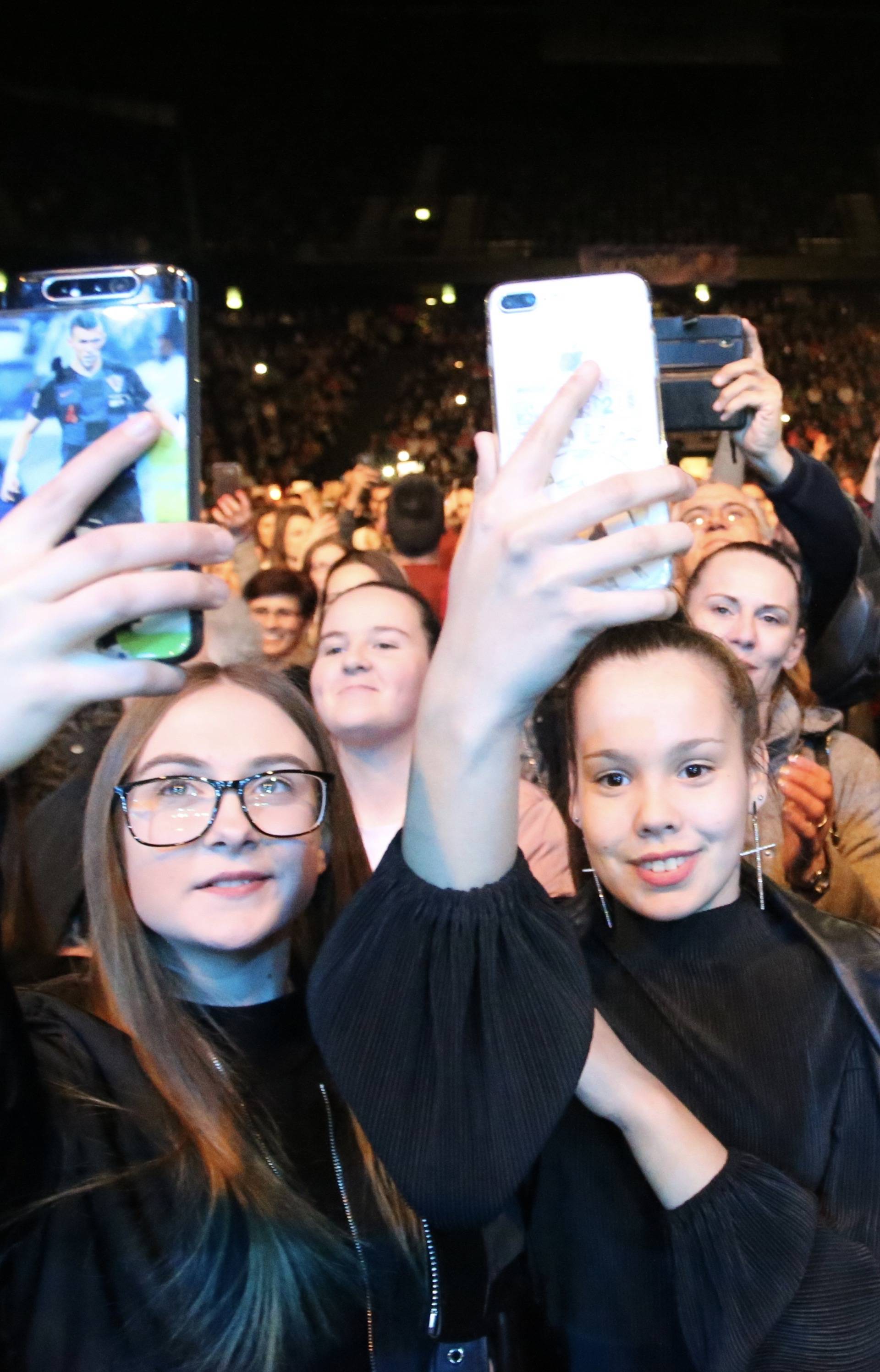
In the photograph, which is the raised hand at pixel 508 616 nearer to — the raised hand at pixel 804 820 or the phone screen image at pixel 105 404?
the phone screen image at pixel 105 404

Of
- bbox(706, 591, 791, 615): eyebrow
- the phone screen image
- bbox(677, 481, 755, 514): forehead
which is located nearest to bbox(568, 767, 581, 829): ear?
the phone screen image

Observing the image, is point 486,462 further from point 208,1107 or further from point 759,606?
point 759,606

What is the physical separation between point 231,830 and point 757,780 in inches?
21.6

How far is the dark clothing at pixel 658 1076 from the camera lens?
2.24ft

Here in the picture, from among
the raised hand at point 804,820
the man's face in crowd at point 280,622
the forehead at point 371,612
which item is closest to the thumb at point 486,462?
the raised hand at point 804,820

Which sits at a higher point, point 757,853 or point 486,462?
point 486,462

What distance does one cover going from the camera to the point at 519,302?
77 centimetres

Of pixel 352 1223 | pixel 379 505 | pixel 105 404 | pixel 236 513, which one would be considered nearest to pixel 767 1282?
pixel 352 1223

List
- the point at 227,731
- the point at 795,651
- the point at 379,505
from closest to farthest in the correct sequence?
the point at 227,731 < the point at 795,651 < the point at 379,505

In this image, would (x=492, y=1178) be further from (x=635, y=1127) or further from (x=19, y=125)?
(x=19, y=125)

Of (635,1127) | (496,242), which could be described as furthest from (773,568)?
(496,242)

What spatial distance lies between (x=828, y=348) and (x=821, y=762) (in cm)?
719

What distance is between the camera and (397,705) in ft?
6.01

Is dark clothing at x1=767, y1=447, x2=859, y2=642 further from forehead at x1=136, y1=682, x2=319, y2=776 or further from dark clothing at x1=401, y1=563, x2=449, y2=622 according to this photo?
dark clothing at x1=401, y1=563, x2=449, y2=622
